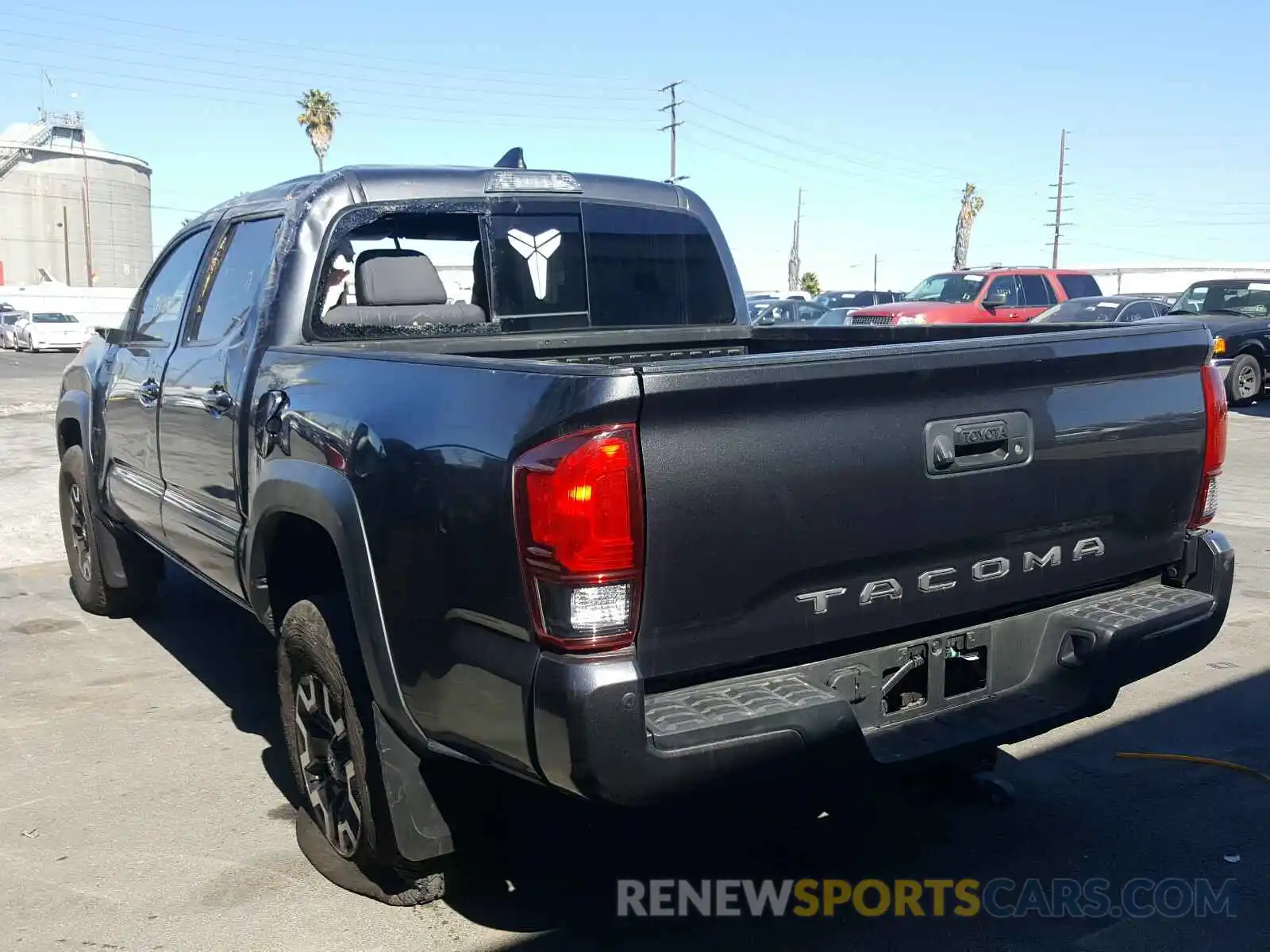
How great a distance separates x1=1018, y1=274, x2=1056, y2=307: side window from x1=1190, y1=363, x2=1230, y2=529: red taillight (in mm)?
18660

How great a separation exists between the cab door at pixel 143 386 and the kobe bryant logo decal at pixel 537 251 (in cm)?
131

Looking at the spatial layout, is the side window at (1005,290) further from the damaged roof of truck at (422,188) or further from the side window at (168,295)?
the side window at (168,295)

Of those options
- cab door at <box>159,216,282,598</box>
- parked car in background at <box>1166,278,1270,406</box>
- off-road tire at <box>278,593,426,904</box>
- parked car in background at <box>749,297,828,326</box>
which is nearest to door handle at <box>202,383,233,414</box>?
cab door at <box>159,216,282,598</box>

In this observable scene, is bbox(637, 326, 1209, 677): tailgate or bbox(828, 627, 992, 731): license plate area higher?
bbox(637, 326, 1209, 677): tailgate

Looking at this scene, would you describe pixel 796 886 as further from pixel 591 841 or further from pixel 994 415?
pixel 994 415

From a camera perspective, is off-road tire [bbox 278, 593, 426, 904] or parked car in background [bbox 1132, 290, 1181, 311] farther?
parked car in background [bbox 1132, 290, 1181, 311]

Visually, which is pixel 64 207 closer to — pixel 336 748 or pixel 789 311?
pixel 789 311

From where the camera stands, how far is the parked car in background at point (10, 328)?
128 feet

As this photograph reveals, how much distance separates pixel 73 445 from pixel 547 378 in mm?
4898

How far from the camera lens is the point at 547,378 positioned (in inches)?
101

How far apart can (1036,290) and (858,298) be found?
26.2 feet

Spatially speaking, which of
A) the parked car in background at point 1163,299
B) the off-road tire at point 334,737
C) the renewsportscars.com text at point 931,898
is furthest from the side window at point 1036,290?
the off-road tire at point 334,737

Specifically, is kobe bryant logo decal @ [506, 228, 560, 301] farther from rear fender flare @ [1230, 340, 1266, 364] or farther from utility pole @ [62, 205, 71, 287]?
utility pole @ [62, 205, 71, 287]

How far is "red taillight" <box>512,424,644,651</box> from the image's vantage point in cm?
250
